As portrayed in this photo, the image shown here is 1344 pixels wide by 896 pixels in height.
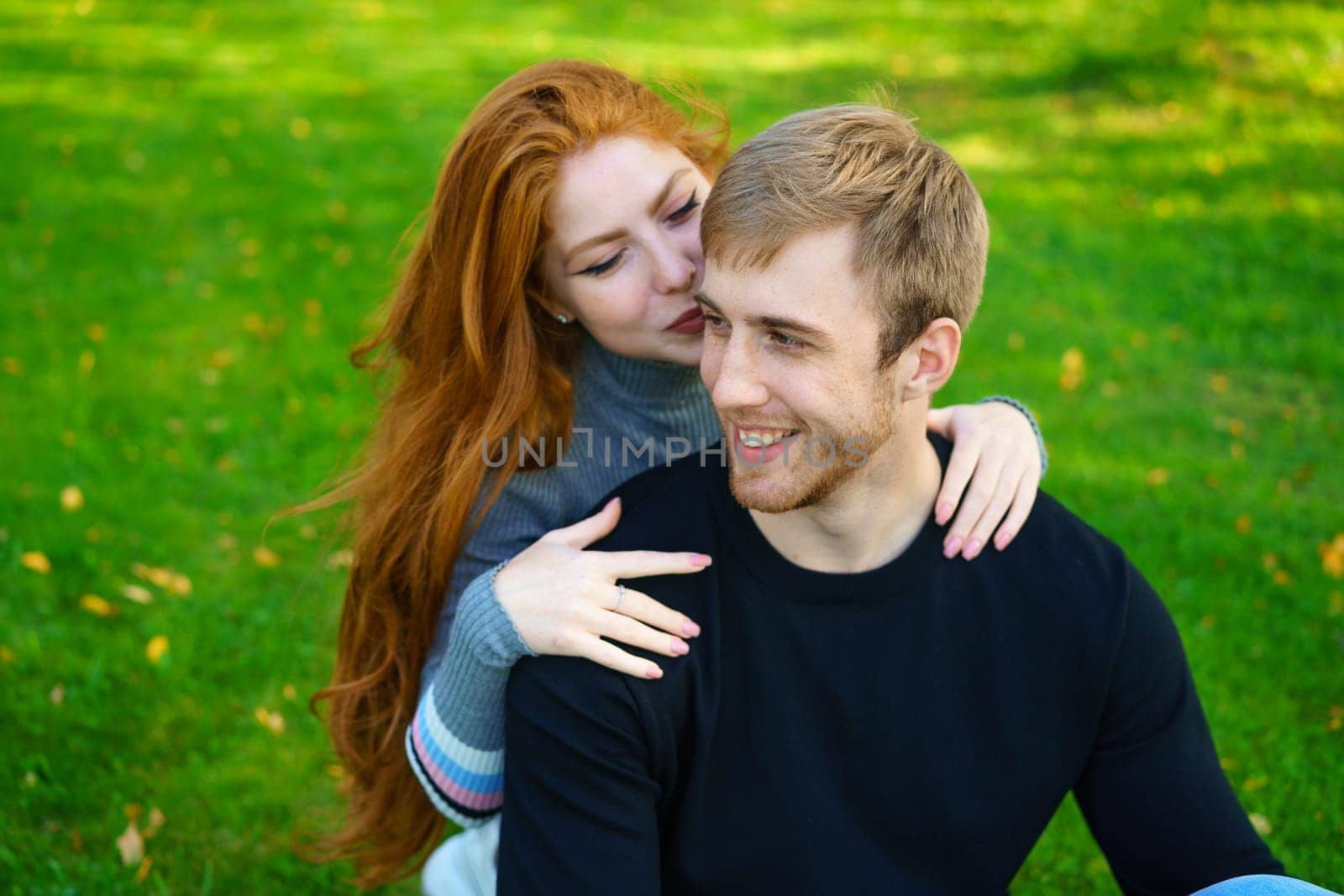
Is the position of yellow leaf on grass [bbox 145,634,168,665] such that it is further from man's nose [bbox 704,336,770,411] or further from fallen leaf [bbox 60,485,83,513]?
man's nose [bbox 704,336,770,411]

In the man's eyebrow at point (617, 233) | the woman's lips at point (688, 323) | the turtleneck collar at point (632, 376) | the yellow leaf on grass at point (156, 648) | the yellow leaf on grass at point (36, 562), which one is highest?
the man's eyebrow at point (617, 233)

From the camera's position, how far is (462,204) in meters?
3.28

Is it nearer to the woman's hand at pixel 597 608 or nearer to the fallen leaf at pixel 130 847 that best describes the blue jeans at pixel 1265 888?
the woman's hand at pixel 597 608

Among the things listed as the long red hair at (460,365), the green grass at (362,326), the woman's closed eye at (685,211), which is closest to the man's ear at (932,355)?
the woman's closed eye at (685,211)

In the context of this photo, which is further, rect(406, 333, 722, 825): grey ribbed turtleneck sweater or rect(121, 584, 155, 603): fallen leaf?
rect(121, 584, 155, 603): fallen leaf

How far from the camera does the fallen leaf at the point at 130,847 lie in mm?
3896

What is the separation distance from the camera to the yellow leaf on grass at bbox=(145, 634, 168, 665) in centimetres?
479

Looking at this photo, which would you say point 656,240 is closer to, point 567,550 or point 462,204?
point 462,204

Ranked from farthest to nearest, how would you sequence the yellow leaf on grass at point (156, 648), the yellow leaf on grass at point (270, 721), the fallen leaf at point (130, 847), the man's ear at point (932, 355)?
the yellow leaf on grass at point (156, 648)
the yellow leaf on grass at point (270, 721)
the fallen leaf at point (130, 847)
the man's ear at point (932, 355)

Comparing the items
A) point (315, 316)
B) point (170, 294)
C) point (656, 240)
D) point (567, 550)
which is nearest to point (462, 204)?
point (656, 240)

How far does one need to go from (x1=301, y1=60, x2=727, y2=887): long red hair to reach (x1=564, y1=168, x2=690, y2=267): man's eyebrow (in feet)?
0.30

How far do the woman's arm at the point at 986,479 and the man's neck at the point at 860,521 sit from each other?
92mm

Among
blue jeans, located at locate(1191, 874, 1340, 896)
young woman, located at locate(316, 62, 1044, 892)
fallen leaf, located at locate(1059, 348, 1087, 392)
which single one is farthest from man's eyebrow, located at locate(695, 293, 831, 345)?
fallen leaf, located at locate(1059, 348, 1087, 392)

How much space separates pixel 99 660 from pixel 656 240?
9.67 ft
